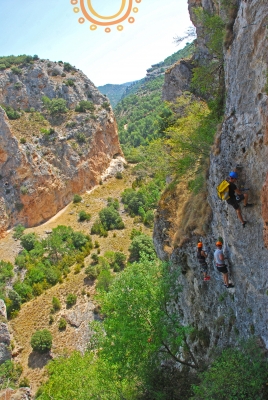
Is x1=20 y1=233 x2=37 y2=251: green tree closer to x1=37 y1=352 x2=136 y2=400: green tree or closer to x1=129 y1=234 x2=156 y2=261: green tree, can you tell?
x1=129 y1=234 x2=156 y2=261: green tree

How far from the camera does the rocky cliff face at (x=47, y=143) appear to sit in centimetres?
4925

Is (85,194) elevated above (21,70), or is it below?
below

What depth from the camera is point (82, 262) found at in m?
38.0

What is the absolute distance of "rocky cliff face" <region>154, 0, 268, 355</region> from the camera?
8.68 metres

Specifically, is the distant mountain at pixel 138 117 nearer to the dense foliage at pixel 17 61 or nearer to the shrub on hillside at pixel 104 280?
the dense foliage at pixel 17 61

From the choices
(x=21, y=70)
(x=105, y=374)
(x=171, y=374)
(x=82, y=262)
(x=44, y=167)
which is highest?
(x=21, y=70)

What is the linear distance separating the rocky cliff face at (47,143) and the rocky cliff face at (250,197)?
40.8 m

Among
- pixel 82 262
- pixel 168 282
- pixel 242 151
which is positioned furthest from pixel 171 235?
pixel 82 262

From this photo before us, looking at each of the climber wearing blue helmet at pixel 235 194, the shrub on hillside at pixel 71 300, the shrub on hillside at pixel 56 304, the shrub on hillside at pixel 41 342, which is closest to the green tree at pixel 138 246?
the shrub on hillside at pixel 71 300

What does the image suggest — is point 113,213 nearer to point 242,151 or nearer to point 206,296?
point 206,296

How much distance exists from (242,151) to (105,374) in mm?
10729

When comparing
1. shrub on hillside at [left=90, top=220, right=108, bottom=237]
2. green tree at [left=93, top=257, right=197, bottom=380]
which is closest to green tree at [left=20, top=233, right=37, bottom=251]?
shrub on hillside at [left=90, top=220, right=108, bottom=237]

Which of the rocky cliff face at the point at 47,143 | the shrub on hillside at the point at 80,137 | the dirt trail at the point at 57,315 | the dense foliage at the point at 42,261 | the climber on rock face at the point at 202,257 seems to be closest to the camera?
the climber on rock face at the point at 202,257

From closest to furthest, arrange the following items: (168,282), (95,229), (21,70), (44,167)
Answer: (168,282), (95,229), (44,167), (21,70)
